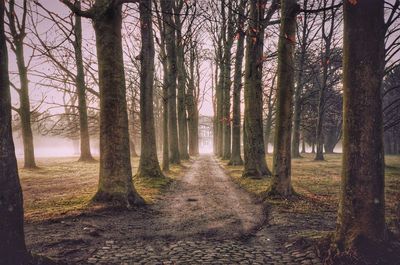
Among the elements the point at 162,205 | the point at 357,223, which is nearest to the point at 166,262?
the point at 357,223

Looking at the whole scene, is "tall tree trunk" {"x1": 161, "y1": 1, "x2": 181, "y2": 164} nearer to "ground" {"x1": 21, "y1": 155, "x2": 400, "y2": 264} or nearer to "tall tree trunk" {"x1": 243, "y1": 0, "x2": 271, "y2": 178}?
"tall tree trunk" {"x1": 243, "y1": 0, "x2": 271, "y2": 178}

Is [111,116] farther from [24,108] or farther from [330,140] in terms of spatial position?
[330,140]

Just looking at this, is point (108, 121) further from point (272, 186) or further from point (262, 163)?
point (262, 163)

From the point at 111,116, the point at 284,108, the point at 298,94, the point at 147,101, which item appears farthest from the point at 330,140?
the point at 111,116

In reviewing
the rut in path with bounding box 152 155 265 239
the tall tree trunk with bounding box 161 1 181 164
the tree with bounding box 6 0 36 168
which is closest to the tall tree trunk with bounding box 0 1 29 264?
the rut in path with bounding box 152 155 265 239

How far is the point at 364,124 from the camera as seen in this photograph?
399cm

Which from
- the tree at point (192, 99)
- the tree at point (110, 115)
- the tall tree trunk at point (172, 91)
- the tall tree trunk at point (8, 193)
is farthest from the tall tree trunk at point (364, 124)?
the tree at point (192, 99)

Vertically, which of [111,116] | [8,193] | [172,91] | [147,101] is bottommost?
[8,193]

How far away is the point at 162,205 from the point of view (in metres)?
8.66

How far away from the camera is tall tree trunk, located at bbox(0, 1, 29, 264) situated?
355 centimetres

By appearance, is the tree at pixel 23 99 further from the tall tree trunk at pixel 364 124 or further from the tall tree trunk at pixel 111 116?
the tall tree trunk at pixel 364 124

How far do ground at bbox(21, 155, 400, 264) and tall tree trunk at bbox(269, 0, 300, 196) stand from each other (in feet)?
2.18

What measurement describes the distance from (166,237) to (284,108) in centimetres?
489

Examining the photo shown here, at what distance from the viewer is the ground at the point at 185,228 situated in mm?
4676
